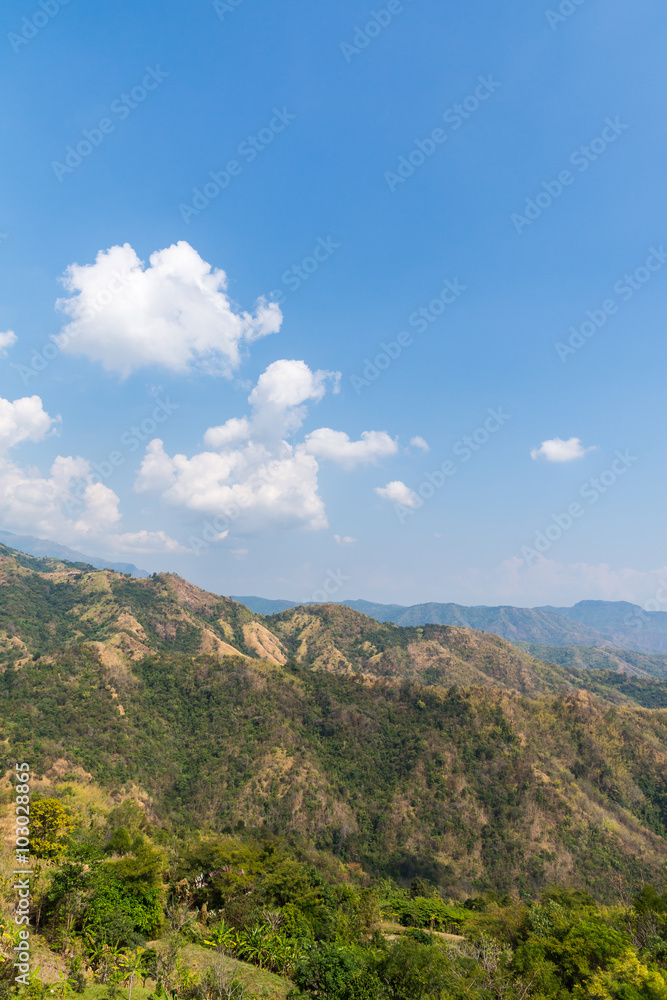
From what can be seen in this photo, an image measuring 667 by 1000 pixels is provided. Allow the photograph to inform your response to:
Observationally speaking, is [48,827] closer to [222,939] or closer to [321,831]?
[222,939]

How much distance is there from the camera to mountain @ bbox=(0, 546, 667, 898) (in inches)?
3140

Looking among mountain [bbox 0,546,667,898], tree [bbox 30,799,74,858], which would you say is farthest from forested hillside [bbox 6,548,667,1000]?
mountain [bbox 0,546,667,898]

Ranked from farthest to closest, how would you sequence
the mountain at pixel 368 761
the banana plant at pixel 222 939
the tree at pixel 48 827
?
the mountain at pixel 368 761 < the tree at pixel 48 827 < the banana plant at pixel 222 939

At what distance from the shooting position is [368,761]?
10512 cm

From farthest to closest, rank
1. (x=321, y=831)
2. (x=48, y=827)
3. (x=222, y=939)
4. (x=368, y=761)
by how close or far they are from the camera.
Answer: (x=368, y=761) → (x=321, y=831) → (x=48, y=827) → (x=222, y=939)

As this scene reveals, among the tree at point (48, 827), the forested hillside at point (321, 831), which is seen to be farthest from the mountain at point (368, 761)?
the tree at point (48, 827)

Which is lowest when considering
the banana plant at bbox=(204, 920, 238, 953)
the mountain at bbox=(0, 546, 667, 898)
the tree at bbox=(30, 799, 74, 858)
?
the mountain at bbox=(0, 546, 667, 898)

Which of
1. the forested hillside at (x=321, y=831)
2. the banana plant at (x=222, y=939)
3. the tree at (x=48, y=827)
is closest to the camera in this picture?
the forested hillside at (x=321, y=831)

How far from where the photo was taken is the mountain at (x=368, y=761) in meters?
79.8

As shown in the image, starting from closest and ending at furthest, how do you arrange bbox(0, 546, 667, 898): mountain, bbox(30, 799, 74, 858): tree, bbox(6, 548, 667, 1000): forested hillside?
bbox(6, 548, 667, 1000): forested hillside → bbox(30, 799, 74, 858): tree → bbox(0, 546, 667, 898): mountain

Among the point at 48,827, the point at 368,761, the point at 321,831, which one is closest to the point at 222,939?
the point at 48,827

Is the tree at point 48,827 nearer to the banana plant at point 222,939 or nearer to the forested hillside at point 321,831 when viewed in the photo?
the forested hillside at point 321,831

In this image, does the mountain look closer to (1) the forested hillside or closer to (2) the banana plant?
(1) the forested hillside

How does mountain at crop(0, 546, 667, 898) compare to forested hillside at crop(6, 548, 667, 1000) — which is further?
mountain at crop(0, 546, 667, 898)
